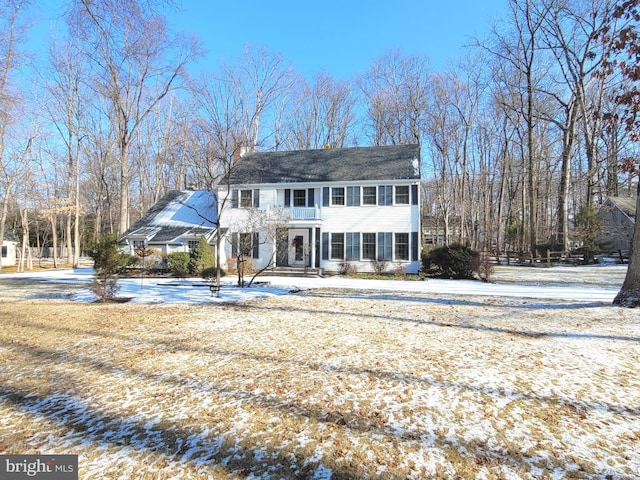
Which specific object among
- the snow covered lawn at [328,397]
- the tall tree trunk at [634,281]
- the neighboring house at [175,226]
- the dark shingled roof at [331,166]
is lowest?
the snow covered lawn at [328,397]

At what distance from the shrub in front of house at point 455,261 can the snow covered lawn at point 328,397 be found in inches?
334

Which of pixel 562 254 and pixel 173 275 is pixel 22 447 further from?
pixel 562 254

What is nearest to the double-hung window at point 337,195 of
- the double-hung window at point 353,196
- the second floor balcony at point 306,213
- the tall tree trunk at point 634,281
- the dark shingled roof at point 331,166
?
the double-hung window at point 353,196

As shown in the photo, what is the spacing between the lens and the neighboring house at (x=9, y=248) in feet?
108

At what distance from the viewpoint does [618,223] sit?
3012cm

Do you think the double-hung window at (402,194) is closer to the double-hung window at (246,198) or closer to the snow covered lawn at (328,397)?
the double-hung window at (246,198)

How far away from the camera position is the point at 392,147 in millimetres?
22000

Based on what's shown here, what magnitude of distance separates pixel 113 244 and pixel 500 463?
1142 cm

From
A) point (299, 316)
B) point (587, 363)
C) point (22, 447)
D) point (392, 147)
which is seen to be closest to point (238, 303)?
point (299, 316)

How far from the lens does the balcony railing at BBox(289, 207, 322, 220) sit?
64.2 ft

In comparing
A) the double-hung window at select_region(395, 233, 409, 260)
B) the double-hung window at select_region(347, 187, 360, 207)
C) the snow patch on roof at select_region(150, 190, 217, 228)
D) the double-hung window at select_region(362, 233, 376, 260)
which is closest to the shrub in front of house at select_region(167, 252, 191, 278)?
the snow patch on roof at select_region(150, 190, 217, 228)

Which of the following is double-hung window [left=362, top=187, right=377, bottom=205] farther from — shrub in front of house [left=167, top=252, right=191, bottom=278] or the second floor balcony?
shrub in front of house [left=167, top=252, right=191, bottom=278]

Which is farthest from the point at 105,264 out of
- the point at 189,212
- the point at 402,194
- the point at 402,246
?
the point at 402,194

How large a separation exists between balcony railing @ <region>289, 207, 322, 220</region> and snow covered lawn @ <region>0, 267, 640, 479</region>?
12292 mm
